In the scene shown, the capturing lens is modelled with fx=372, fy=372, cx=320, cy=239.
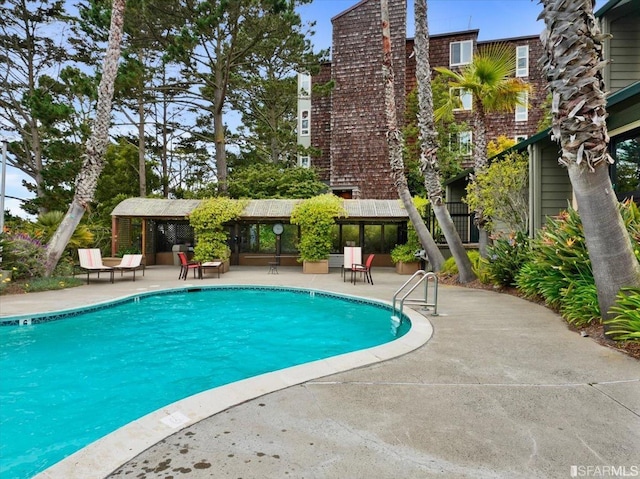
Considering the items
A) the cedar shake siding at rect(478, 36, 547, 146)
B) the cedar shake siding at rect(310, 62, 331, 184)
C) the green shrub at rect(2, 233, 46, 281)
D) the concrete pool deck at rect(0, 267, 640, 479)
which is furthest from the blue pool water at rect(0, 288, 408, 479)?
the cedar shake siding at rect(478, 36, 547, 146)

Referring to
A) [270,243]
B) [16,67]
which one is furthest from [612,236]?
[16,67]

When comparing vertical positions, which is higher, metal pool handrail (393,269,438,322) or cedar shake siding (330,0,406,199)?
cedar shake siding (330,0,406,199)

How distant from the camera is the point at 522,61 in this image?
20.3m

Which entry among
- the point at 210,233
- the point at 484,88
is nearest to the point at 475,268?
the point at 484,88

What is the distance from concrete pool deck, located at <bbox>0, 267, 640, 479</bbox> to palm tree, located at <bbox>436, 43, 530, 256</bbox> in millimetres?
6994

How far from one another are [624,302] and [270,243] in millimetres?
15029

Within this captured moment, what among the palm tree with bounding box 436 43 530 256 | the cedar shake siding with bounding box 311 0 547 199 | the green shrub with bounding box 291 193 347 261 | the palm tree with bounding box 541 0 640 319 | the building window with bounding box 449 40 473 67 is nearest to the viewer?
the palm tree with bounding box 541 0 640 319

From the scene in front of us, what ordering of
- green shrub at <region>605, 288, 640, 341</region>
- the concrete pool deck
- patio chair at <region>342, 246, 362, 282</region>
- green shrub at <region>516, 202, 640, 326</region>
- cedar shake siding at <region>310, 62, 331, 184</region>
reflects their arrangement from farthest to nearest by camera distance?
cedar shake siding at <region>310, 62, 331, 184</region> < patio chair at <region>342, 246, 362, 282</region> < green shrub at <region>516, 202, 640, 326</region> < green shrub at <region>605, 288, 640, 341</region> < the concrete pool deck

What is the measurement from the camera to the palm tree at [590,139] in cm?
443

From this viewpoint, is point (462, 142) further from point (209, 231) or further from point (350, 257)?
point (209, 231)

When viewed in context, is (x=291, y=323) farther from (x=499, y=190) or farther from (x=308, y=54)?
(x=308, y=54)

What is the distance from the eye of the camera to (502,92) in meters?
10.2

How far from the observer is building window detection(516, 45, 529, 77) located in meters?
20.2

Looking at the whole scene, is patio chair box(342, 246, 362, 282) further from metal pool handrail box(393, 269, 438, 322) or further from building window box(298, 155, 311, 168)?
building window box(298, 155, 311, 168)
